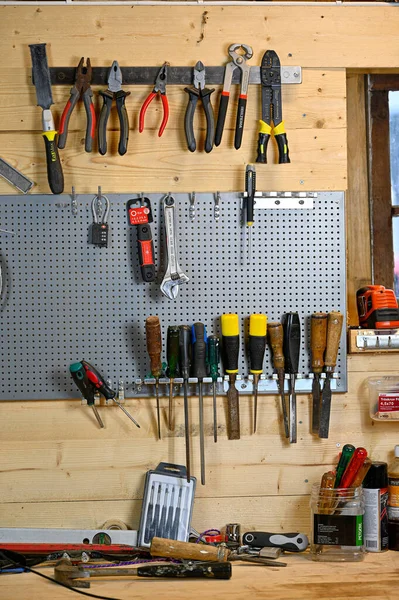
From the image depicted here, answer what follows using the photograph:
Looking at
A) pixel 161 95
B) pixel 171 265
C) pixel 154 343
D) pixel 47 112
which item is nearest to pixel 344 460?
pixel 154 343

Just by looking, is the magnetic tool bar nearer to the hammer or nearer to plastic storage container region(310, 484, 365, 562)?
plastic storage container region(310, 484, 365, 562)

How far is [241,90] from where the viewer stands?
7.21ft

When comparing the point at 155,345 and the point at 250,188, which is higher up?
the point at 250,188

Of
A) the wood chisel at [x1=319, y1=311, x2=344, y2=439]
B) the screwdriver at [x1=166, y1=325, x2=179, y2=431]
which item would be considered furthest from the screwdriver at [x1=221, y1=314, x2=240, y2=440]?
the wood chisel at [x1=319, y1=311, x2=344, y2=439]

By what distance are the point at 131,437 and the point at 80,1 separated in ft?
4.31

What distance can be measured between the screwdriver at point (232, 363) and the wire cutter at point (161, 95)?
0.60 metres

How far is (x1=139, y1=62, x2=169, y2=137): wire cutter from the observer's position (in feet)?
7.11

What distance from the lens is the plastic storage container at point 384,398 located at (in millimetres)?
2209

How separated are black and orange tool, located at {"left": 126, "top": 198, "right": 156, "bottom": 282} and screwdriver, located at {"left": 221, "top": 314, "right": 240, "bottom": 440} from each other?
0.26 m

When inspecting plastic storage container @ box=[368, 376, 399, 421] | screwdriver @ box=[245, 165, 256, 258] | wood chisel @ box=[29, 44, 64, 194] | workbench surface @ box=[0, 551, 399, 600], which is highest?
wood chisel @ box=[29, 44, 64, 194]

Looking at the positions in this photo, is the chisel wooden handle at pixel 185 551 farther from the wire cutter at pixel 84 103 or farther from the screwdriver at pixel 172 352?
the wire cutter at pixel 84 103

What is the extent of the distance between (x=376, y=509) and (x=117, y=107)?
53.7 inches

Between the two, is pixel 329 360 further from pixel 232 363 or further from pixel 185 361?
pixel 185 361

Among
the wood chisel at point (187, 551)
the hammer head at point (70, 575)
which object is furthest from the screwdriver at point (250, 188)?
the hammer head at point (70, 575)
